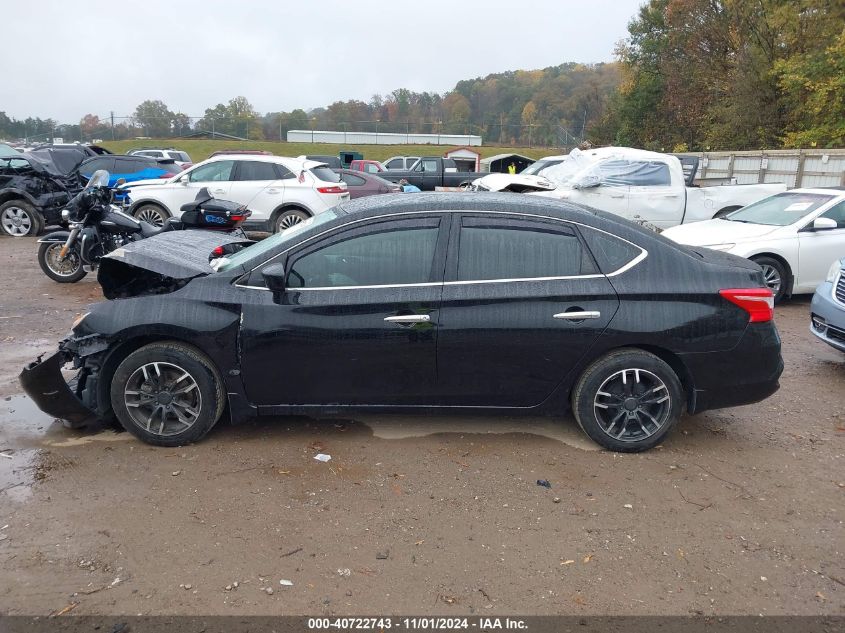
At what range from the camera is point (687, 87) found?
140 feet

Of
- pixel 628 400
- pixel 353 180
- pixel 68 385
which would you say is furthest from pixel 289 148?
pixel 628 400

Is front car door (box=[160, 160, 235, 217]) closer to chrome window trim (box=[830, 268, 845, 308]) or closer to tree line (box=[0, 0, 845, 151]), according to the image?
chrome window trim (box=[830, 268, 845, 308])

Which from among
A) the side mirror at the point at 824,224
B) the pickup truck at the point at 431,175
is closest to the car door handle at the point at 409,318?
the side mirror at the point at 824,224

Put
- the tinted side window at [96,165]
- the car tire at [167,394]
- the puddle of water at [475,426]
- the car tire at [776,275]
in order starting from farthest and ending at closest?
the tinted side window at [96,165] → the car tire at [776,275] → the puddle of water at [475,426] → the car tire at [167,394]

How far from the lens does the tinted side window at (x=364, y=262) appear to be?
426cm

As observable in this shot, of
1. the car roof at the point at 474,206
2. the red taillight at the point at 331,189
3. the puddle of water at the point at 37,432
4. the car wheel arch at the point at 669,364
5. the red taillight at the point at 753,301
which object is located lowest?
the puddle of water at the point at 37,432

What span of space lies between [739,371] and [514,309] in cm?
159

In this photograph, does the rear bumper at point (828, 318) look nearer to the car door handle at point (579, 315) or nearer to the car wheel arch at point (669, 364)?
the car wheel arch at point (669, 364)

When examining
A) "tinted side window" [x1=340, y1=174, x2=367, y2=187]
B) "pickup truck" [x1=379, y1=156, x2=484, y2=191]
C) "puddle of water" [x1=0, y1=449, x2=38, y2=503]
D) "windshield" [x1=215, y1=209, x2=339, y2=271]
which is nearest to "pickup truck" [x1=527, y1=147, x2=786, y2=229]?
"tinted side window" [x1=340, y1=174, x2=367, y2=187]

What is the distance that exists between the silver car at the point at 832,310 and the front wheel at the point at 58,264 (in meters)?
9.44

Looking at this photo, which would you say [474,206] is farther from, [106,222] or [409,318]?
[106,222]

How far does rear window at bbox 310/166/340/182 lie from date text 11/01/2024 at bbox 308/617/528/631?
11.2 metres

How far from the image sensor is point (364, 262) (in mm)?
4277

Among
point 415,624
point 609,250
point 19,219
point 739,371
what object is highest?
point 609,250
